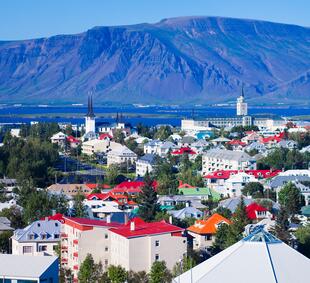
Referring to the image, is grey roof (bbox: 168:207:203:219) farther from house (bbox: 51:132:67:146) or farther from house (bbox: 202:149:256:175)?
house (bbox: 51:132:67:146)

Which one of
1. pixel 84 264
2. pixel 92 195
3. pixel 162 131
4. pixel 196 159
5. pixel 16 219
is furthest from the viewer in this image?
pixel 162 131

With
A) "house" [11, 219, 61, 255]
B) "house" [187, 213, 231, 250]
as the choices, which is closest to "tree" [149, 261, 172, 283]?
"house" [11, 219, 61, 255]

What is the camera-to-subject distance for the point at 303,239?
25062 millimetres

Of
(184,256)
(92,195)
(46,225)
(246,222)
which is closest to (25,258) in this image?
(184,256)

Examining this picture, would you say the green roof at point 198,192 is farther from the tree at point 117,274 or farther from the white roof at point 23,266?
the white roof at point 23,266

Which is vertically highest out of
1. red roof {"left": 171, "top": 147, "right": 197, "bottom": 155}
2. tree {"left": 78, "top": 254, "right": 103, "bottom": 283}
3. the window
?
red roof {"left": 171, "top": 147, "right": 197, "bottom": 155}

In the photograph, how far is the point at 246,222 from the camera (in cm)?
2698

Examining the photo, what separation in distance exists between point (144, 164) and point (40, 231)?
93.5 feet

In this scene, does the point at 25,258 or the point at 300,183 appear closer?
the point at 25,258

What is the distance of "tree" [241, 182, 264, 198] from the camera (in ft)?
132

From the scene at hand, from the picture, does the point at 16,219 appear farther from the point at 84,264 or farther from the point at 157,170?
the point at 157,170

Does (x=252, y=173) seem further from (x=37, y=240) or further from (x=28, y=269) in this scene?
(x=28, y=269)

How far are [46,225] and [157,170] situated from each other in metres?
23.8

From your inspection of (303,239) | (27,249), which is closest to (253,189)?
(303,239)
